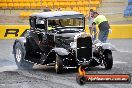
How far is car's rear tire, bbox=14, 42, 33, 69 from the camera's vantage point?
1392cm

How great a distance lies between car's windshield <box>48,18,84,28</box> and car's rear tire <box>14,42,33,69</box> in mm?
1296

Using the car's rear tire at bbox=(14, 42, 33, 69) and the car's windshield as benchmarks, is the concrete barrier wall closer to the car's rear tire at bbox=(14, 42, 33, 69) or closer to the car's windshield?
the car's rear tire at bbox=(14, 42, 33, 69)

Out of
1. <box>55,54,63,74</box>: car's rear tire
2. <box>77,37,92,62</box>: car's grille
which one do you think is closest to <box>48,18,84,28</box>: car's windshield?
<box>77,37,92,62</box>: car's grille

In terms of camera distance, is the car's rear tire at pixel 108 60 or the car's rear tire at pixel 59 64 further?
the car's rear tire at pixel 108 60

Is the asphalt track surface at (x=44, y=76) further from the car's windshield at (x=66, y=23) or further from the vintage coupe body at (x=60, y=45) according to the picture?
the car's windshield at (x=66, y=23)

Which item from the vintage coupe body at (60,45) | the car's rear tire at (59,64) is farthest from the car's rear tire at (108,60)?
the car's rear tire at (59,64)

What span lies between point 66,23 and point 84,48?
1405 mm

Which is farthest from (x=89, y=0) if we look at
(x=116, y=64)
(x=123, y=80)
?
(x=123, y=80)

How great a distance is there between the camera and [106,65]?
13.1 meters

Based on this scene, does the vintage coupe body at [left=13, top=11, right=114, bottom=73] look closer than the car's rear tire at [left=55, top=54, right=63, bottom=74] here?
No

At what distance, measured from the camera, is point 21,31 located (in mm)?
26328

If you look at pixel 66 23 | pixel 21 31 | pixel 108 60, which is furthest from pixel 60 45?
pixel 21 31

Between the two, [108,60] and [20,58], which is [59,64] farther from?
[20,58]

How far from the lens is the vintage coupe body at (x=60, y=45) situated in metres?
12.5
